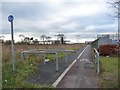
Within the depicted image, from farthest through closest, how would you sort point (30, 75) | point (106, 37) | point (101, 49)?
point (106, 37) < point (101, 49) < point (30, 75)

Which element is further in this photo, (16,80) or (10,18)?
(10,18)

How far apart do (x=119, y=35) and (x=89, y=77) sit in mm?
3069

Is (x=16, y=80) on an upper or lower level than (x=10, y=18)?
lower

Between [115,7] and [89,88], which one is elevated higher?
[115,7]

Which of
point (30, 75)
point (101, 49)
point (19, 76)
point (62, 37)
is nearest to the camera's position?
point (19, 76)

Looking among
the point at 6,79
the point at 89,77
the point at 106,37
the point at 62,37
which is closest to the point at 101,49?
the point at 106,37

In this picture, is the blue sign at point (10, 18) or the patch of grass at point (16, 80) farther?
the blue sign at point (10, 18)

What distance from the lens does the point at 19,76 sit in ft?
40.0

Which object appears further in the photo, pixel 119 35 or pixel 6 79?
pixel 6 79

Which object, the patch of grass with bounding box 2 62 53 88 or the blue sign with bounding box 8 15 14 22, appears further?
the blue sign with bounding box 8 15 14 22

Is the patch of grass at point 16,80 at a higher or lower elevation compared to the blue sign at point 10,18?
lower

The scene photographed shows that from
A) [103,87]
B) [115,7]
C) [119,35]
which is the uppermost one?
[115,7]

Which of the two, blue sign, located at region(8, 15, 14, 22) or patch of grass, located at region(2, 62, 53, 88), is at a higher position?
blue sign, located at region(8, 15, 14, 22)

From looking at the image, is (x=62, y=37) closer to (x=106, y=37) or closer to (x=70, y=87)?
(x=106, y=37)
